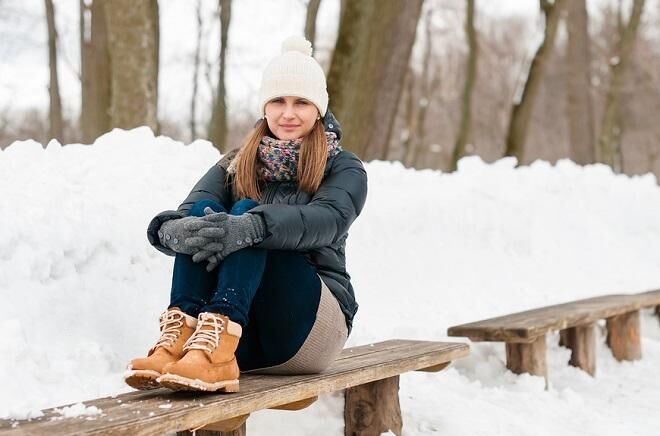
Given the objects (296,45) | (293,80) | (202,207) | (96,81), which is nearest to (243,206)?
(202,207)

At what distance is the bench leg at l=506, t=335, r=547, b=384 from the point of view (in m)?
5.56

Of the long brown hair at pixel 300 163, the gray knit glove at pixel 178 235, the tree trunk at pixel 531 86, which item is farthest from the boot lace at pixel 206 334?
the tree trunk at pixel 531 86

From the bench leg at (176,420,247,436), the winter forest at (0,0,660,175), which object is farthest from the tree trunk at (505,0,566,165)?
the bench leg at (176,420,247,436)

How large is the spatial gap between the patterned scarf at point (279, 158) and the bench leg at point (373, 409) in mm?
1177

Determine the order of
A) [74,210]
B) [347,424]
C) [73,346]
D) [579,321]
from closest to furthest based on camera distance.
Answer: [73,346] < [347,424] < [74,210] < [579,321]

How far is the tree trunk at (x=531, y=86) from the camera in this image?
14750 mm

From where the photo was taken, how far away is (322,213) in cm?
327

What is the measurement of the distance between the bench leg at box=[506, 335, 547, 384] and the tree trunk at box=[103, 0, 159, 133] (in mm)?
4183

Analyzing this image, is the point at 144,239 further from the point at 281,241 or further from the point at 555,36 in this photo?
the point at 555,36

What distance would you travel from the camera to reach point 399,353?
13.4ft

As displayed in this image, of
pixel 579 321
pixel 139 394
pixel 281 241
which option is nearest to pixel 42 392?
pixel 139 394

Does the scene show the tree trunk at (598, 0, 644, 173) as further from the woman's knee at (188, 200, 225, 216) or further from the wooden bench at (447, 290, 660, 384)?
the woman's knee at (188, 200, 225, 216)

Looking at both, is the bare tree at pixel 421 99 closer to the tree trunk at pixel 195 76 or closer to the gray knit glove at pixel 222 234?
the tree trunk at pixel 195 76

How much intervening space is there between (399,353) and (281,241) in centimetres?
122
